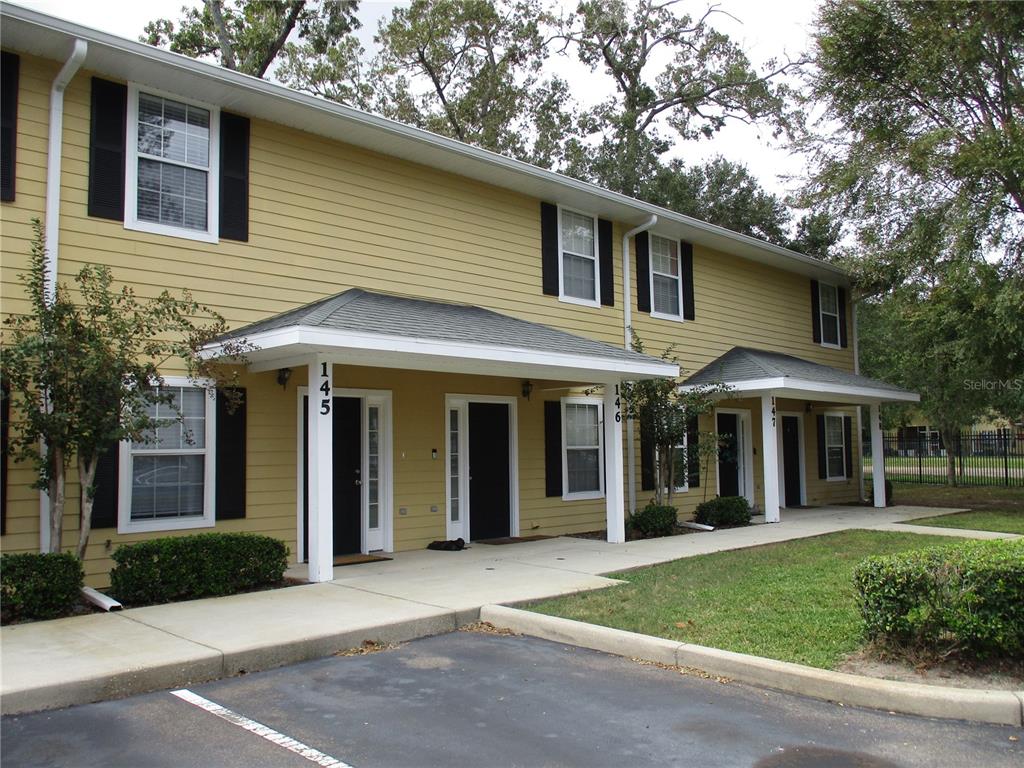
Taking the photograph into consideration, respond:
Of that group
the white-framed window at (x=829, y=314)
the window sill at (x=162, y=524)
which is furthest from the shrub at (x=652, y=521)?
the white-framed window at (x=829, y=314)

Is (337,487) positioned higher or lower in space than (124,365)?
lower

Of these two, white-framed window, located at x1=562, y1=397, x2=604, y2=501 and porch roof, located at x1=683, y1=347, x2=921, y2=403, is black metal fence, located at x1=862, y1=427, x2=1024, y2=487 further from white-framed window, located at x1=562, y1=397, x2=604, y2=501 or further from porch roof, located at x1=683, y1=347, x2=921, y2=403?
white-framed window, located at x1=562, y1=397, x2=604, y2=501

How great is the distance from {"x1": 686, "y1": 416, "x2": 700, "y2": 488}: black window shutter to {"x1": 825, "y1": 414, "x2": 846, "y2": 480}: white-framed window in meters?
5.13

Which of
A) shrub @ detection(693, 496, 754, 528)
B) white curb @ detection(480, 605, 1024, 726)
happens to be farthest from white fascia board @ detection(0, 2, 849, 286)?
white curb @ detection(480, 605, 1024, 726)

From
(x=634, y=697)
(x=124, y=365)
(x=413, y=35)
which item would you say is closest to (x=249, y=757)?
(x=634, y=697)

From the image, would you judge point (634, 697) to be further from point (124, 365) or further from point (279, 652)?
point (124, 365)

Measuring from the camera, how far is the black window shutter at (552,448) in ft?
41.0

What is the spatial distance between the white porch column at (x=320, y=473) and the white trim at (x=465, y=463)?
10.1 feet

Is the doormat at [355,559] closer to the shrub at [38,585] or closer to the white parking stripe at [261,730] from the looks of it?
the shrub at [38,585]

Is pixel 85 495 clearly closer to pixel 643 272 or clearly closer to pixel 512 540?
pixel 512 540

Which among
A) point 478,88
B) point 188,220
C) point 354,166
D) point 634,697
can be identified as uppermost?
point 478,88

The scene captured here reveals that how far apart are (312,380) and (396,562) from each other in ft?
8.86

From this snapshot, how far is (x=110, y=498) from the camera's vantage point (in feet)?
26.3

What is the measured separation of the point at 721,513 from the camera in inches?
543
